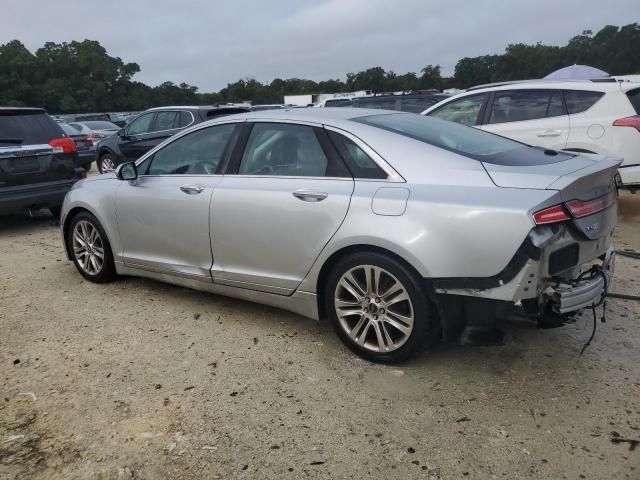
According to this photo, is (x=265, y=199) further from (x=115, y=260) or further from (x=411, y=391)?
(x=115, y=260)

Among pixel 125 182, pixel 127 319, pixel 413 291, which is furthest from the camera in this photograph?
pixel 125 182

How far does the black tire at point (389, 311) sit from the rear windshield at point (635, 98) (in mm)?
5023

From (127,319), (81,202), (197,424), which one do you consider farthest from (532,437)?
(81,202)

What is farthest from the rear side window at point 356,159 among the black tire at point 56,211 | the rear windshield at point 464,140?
the black tire at point 56,211

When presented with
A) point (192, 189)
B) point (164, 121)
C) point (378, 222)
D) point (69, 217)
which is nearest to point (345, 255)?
point (378, 222)

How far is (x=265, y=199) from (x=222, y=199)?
1.32ft

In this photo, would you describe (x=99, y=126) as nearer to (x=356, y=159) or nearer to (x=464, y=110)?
(x=464, y=110)

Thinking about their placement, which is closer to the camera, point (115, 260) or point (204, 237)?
point (204, 237)

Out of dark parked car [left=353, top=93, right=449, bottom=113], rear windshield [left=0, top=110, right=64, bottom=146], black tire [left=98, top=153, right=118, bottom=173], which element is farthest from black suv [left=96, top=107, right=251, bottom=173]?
rear windshield [left=0, top=110, right=64, bottom=146]

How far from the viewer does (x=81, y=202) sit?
5.05m

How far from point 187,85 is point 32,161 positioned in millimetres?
88426

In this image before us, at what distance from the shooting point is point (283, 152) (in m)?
3.83

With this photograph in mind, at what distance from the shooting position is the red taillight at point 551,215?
2770mm

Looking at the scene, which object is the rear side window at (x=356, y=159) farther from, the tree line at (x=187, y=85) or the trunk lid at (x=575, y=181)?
the tree line at (x=187, y=85)
